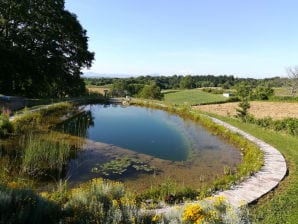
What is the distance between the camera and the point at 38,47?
2034 cm

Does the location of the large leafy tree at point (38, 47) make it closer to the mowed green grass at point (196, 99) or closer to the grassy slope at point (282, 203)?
the mowed green grass at point (196, 99)

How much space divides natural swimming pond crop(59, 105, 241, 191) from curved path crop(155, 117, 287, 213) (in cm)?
98

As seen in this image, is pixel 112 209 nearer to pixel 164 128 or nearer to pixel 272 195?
pixel 272 195

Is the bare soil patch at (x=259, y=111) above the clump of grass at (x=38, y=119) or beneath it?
beneath

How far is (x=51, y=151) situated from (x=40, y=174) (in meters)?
0.92

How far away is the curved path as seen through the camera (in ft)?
15.9

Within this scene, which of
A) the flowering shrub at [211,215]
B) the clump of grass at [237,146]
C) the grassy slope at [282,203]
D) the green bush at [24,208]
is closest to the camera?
the green bush at [24,208]

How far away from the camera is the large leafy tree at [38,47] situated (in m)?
Answer: 18.4

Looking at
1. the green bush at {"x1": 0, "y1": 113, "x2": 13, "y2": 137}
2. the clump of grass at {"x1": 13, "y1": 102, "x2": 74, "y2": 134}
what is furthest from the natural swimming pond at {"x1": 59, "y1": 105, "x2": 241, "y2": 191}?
the green bush at {"x1": 0, "y1": 113, "x2": 13, "y2": 137}

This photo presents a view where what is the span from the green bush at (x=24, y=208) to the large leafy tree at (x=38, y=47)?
16623 mm

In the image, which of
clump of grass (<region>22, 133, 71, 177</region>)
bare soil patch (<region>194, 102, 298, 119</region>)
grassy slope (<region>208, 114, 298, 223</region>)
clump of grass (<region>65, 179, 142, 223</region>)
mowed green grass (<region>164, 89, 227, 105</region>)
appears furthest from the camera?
mowed green grass (<region>164, 89, 227, 105</region>)

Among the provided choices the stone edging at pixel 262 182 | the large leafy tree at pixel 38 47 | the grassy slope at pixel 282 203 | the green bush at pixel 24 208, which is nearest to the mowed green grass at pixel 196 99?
the large leafy tree at pixel 38 47

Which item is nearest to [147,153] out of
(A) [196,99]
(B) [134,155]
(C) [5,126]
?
(B) [134,155]

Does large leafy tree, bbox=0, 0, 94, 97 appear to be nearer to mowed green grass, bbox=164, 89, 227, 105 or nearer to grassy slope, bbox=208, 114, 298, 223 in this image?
mowed green grass, bbox=164, 89, 227, 105
